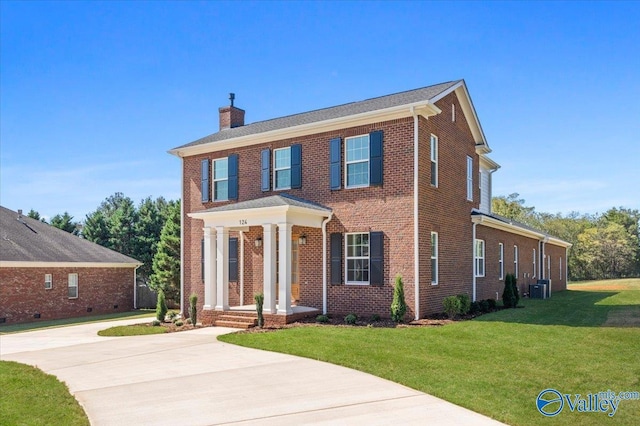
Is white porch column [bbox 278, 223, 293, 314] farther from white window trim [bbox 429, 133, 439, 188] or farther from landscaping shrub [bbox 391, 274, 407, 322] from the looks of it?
white window trim [bbox 429, 133, 439, 188]

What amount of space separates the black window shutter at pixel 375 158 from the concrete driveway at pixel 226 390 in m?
6.60

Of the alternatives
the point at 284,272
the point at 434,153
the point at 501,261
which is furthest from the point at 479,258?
the point at 284,272

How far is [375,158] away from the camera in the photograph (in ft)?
49.7

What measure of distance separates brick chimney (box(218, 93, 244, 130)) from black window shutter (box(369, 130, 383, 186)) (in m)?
8.65

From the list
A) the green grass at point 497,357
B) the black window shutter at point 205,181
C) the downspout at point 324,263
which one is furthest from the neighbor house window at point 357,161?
the black window shutter at point 205,181

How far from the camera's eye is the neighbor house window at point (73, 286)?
24.9 metres

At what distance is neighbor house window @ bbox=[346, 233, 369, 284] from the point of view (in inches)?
603

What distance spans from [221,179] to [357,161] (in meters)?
6.02

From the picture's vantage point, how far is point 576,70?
15781 mm

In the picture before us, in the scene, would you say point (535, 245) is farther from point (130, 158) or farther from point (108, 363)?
point (130, 158)

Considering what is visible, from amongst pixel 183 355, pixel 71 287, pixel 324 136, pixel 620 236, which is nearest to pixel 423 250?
pixel 324 136

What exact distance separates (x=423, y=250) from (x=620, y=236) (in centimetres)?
4699

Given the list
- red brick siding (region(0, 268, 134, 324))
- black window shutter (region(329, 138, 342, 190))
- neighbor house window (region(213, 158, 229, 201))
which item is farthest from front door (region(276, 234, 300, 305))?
red brick siding (region(0, 268, 134, 324))

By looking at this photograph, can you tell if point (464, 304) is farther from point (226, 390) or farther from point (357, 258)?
point (226, 390)
